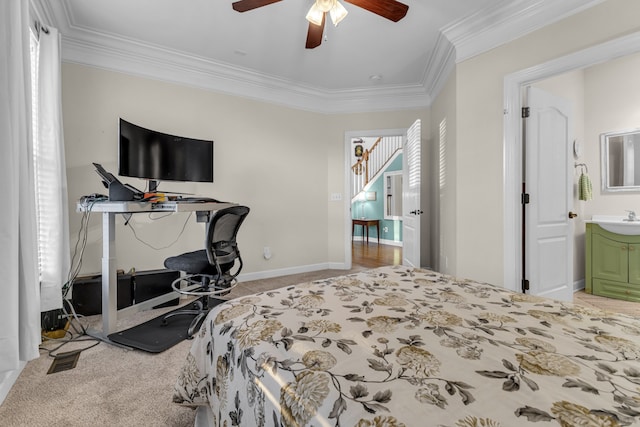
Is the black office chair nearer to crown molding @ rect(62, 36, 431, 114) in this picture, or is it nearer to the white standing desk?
the white standing desk

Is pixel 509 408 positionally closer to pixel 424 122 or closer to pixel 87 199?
pixel 87 199

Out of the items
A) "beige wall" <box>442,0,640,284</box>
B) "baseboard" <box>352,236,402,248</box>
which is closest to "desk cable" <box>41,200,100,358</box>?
"beige wall" <box>442,0,640,284</box>

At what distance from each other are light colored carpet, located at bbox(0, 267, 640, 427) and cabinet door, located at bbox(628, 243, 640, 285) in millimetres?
4072

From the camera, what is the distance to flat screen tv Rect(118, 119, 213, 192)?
2420 mm

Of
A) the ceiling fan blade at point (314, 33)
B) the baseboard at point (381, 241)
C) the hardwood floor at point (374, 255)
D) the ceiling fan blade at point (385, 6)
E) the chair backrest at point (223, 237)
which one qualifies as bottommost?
the hardwood floor at point (374, 255)

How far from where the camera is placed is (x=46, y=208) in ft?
7.31

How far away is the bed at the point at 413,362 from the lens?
521mm

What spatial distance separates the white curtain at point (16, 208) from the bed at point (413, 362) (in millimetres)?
697

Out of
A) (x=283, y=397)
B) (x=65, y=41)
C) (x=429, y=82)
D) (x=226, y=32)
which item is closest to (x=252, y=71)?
(x=226, y=32)

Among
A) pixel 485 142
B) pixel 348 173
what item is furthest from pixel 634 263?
pixel 348 173

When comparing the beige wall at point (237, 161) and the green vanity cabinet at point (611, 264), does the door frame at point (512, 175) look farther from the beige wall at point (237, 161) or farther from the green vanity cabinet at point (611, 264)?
the beige wall at point (237, 161)

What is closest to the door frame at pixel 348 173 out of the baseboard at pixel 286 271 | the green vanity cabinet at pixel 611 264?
the baseboard at pixel 286 271

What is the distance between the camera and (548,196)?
8.80 feet

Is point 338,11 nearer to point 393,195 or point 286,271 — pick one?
point 286,271
